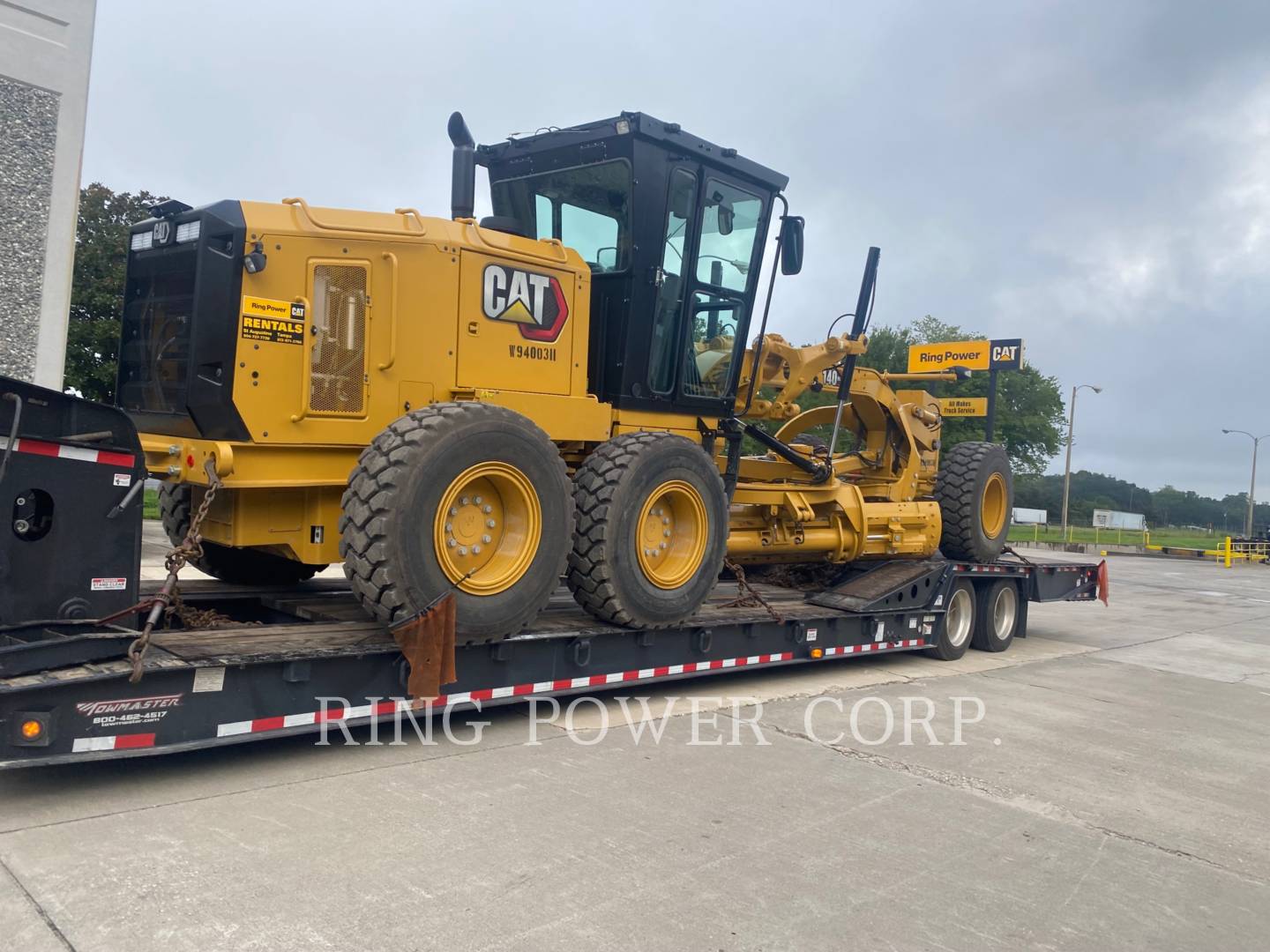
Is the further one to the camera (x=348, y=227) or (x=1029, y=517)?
(x=1029, y=517)

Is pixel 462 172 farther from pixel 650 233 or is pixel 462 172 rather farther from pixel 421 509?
pixel 421 509

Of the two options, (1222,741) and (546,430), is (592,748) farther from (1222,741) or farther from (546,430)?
(1222,741)

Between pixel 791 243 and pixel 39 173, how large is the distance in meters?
7.44

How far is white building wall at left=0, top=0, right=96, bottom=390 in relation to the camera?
10094mm

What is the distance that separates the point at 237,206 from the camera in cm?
589

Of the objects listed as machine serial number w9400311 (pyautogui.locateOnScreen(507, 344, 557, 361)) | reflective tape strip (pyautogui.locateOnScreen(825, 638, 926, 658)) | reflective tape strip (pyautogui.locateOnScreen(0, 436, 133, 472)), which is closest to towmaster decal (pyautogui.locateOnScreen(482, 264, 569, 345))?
machine serial number w9400311 (pyautogui.locateOnScreen(507, 344, 557, 361))

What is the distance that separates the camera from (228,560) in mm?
7566

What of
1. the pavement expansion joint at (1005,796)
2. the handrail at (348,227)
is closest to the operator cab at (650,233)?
the handrail at (348,227)

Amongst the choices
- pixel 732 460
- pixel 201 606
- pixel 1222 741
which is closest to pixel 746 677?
pixel 732 460

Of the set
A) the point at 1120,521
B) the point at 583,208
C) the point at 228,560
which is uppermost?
the point at 583,208

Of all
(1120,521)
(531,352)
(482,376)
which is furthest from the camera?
(1120,521)

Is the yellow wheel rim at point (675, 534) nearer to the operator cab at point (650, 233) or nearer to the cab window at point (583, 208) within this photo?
the operator cab at point (650, 233)

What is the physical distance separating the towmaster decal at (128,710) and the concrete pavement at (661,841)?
0.38 m

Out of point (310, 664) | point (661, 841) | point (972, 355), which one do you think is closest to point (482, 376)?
point (310, 664)
